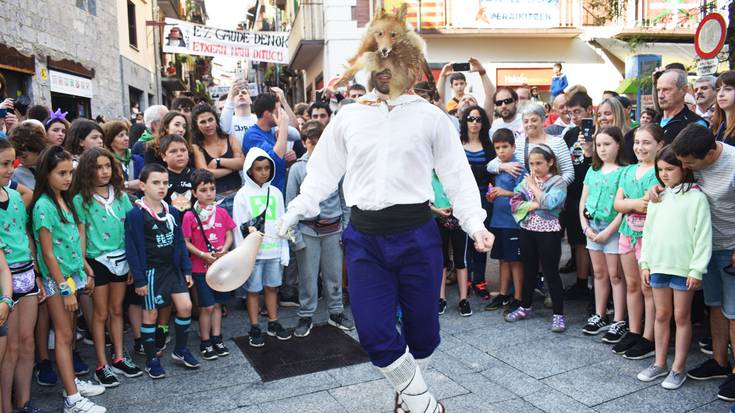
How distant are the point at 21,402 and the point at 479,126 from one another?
4.46 meters

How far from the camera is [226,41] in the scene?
11312mm

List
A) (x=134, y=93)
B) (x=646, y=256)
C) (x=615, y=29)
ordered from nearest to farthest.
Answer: (x=646, y=256) → (x=615, y=29) → (x=134, y=93)

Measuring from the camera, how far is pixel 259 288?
496 cm

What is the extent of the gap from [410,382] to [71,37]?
42.9ft

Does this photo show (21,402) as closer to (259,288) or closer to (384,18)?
(259,288)

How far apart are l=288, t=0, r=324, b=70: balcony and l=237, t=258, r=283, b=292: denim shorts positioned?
43.3 feet

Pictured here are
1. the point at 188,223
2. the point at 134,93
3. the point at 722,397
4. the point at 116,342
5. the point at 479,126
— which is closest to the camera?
the point at 722,397

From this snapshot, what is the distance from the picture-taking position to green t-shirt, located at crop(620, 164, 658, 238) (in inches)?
174

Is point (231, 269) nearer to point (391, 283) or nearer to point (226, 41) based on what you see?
point (391, 283)

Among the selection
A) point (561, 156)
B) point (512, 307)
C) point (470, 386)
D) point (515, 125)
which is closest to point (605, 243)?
point (561, 156)

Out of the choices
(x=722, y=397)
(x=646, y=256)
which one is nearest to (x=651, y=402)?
(x=722, y=397)

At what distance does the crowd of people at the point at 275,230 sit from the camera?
12.3 feet

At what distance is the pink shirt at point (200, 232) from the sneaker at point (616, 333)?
3.23m

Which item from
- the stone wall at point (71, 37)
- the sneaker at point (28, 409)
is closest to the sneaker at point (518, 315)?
the sneaker at point (28, 409)
